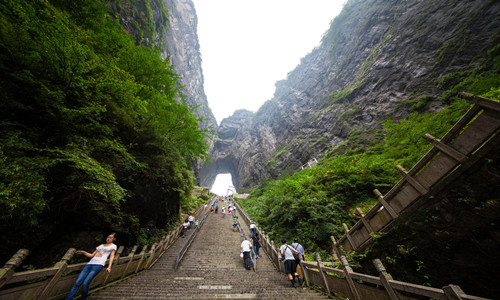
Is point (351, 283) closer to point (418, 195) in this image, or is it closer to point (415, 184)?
point (418, 195)

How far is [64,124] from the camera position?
438cm

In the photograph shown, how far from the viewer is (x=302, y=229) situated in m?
7.41

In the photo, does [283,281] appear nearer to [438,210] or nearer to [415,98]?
[438,210]

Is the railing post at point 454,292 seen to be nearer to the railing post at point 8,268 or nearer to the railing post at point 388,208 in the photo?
the railing post at point 388,208

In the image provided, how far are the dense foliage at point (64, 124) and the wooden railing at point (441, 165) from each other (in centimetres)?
667

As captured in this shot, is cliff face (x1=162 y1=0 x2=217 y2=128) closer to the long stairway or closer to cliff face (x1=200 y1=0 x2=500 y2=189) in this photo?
cliff face (x1=200 y1=0 x2=500 y2=189)

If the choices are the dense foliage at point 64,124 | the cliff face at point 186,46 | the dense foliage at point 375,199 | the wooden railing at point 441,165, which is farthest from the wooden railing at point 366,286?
the cliff face at point 186,46

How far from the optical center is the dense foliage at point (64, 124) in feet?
10.5

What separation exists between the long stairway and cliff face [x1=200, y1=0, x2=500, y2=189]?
17.7 m

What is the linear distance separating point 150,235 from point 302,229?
23.7ft

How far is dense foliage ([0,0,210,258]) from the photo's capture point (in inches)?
125

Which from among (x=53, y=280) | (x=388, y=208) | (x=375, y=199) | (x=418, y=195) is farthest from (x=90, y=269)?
(x=375, y=199)

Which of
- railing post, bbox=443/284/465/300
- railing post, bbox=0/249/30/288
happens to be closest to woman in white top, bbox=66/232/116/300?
railing post, bbox=0/249/30/288

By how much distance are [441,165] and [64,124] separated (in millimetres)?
9475
